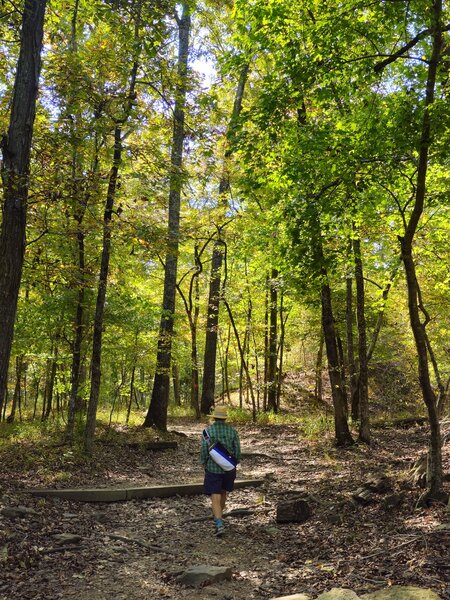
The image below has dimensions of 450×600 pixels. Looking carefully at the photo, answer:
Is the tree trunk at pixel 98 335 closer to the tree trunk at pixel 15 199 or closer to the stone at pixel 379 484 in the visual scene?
the tree trunk at pixel 15 199

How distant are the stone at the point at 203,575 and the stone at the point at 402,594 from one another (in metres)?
1.55

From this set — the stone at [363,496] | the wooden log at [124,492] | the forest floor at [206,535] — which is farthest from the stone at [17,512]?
the stone at [363,496]

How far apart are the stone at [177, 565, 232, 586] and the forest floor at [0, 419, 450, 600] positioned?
0.08 meters

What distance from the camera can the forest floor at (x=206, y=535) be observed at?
4.44 meters

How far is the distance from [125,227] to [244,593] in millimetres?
6345

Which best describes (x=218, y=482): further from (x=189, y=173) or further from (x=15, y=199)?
(x=189, y=173)

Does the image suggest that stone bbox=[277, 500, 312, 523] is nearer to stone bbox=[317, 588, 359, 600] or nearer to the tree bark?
stone bbox=[317, 588, 359, 600]

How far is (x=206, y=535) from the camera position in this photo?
628 cm

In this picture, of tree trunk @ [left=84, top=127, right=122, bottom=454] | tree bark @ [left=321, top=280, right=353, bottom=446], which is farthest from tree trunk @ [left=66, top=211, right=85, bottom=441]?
tree bark @ [left=321, top=280, right=353, bottom=446]

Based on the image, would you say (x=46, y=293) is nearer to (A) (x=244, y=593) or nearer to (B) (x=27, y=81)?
(B) (x=27, y=81)

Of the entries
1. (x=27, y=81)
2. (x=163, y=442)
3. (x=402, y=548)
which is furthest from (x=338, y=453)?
(x=27, y=81)

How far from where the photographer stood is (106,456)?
9.71m

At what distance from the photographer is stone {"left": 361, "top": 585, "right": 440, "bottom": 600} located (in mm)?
3549

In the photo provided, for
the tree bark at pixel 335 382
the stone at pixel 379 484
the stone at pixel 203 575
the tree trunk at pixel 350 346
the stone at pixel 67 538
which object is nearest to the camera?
the stone at pixel 203 575
